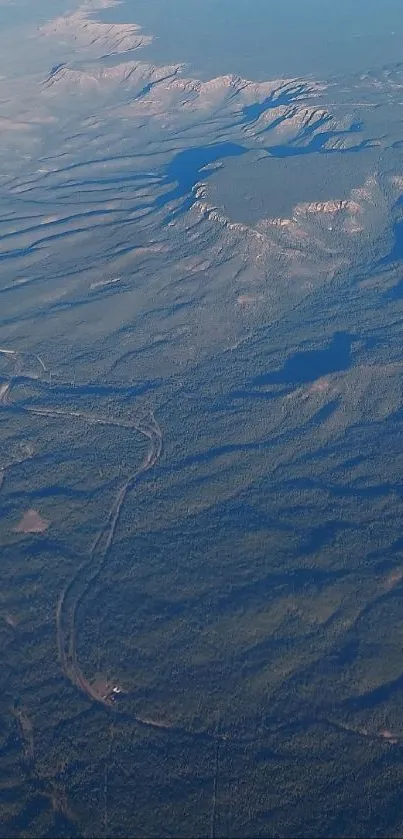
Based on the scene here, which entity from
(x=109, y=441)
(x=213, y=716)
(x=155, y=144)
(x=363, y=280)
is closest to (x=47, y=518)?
(x=109, y=441)

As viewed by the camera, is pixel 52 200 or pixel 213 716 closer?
pixel 213 716

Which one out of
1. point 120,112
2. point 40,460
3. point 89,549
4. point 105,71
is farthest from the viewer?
point 105,71

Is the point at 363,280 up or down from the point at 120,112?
down

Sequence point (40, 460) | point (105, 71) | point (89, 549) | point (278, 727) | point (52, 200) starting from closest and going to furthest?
point (278, 727) < point (89, 549) < point (40, 460) < point (52, 200) < point (105, 71)

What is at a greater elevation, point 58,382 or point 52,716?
point 58,382

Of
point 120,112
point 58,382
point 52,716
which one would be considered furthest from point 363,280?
point 120,112

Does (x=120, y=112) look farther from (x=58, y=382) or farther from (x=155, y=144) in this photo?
(x=58, y=382)

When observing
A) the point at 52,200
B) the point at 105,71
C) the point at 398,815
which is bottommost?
the point at 398,815

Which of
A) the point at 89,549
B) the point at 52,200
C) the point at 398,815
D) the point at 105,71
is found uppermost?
the point at 105,71

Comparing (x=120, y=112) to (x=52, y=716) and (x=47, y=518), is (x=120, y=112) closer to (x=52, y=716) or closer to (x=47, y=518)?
(x=47, y=518)
